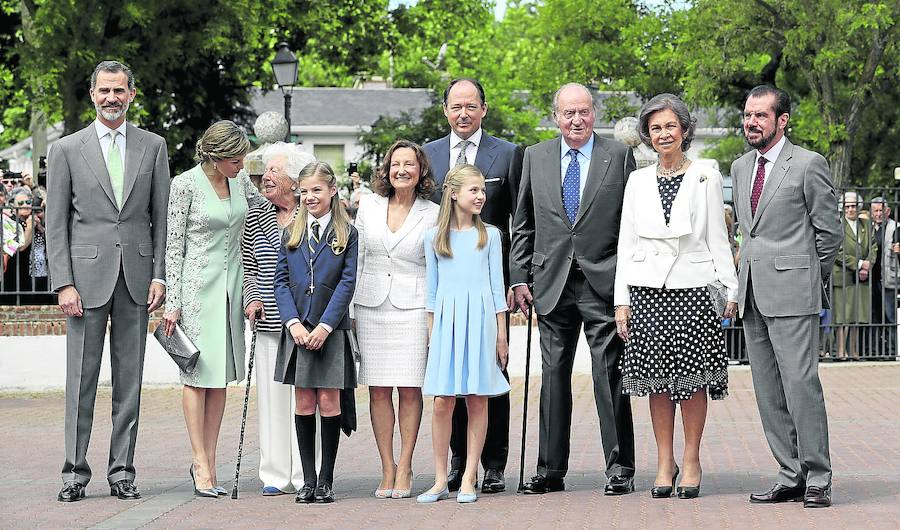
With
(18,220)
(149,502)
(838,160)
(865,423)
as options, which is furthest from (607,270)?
(838,160)

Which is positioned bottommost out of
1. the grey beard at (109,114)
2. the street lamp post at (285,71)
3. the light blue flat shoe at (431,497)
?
the light blue flat shoe at (431,497)

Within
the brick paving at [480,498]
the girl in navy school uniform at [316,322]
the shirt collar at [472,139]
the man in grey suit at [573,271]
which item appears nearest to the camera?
the brick paving at [480,498]

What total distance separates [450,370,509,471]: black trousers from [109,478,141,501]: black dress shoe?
1.75 metres

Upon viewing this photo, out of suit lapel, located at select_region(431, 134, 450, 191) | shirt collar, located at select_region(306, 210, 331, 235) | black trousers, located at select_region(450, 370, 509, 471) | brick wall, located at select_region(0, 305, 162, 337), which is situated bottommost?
black trousers, located at select_region(450, 370, 509, 471)

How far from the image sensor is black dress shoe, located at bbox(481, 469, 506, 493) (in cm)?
797

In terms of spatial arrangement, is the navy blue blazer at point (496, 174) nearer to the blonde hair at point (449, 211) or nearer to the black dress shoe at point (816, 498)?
the blonde hair at point (449, 211)

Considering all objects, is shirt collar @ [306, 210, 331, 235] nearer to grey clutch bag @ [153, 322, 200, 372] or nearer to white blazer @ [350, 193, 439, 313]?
white blazer @ [350, 193, 439, 313]

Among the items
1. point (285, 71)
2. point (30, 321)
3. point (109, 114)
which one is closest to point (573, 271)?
point (109, 114)

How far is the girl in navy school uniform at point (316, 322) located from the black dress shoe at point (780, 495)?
7.14ft

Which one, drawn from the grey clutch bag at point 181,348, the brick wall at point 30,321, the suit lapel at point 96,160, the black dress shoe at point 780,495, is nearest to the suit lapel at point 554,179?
→ the black dress shoe at point 780,495

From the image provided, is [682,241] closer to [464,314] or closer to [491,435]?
[464,314]

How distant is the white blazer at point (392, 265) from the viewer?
25.6 ft

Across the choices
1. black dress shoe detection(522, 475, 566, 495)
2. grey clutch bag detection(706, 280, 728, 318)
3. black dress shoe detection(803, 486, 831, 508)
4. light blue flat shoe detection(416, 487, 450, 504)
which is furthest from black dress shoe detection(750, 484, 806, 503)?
light blue flat shoe detection(416, 487, 450, 504)

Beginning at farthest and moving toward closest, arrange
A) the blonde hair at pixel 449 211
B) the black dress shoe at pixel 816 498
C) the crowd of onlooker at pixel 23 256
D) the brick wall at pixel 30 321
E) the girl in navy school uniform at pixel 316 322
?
the brick wall at pixel 30 321 → the crowd of onlooker at pixel 23 256 → the blonde hair at pixel 449 211 → the girl in navy school uniform at pixel 316 322 → the black dress shoe at pixel 816 498
